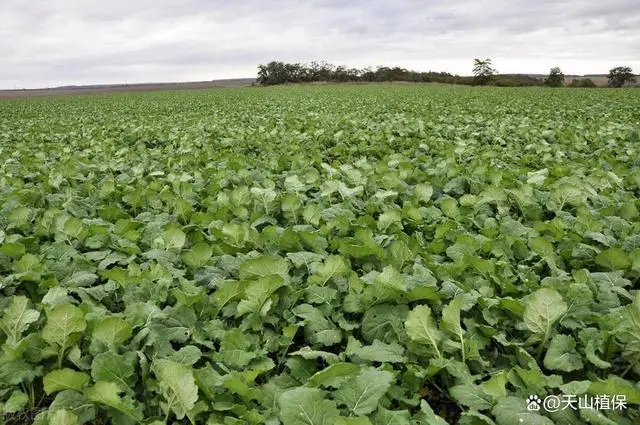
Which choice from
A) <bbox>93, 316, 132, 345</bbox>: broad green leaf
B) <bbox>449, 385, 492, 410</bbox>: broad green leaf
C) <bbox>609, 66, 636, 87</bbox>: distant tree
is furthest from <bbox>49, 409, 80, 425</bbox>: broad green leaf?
<bbox>609, 66, 636, 87</bbox>: distant tree

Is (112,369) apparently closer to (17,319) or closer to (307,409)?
(17,319)

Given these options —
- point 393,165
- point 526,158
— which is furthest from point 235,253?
point 526,158

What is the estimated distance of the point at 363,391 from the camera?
1833 mm

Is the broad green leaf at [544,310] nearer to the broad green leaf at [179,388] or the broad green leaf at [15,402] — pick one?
the broad green leaf at [179,388]

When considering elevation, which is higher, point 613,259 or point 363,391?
point 613,259

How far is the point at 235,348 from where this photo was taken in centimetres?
221

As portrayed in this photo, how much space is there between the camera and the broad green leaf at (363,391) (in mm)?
1788

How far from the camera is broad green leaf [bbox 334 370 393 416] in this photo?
1788mm

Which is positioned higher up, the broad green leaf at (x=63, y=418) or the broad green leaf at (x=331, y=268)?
the broad green leaf at (x=331, y=268)

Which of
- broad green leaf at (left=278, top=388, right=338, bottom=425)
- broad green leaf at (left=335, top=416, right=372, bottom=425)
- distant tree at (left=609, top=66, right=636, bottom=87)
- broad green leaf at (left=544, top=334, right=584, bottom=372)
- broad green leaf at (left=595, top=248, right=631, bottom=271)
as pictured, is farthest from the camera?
distant tree at (left=609, top=66, right=636, bottom=87)

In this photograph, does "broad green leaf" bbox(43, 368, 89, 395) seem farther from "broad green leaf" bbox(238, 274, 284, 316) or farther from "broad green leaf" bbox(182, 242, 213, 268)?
"broad green leaf" bbox(182, 242, 213, 268)

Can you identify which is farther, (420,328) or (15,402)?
(420,328)

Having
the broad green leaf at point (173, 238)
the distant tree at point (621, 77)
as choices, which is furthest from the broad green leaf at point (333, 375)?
the distant tree at point (621, 77)

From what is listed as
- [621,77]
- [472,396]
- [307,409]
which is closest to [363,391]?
[307,409]
